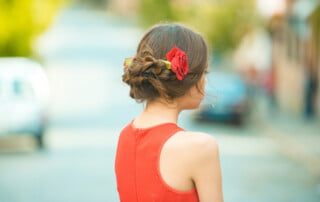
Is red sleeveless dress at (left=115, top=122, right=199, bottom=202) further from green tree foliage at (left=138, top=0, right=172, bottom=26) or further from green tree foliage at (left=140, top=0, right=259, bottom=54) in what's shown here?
green tree foliage at (left=138, top=0, right=172, bottom=26)

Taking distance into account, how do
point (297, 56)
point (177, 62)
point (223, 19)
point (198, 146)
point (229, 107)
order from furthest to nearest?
point (223, 19) < point (297, 56) < point (229, 107) < point (177, 62) < point (198, 146)

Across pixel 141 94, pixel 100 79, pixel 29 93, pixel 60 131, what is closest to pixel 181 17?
pixel 100 79

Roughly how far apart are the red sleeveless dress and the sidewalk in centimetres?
968

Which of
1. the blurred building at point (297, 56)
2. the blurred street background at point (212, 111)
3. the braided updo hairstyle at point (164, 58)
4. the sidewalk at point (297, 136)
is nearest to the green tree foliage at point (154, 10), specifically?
the blurred street background at point (212, 111)

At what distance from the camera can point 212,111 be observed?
790 inches

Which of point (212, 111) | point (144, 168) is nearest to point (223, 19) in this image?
point (212, 111)

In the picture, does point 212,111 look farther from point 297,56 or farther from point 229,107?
point 297,56

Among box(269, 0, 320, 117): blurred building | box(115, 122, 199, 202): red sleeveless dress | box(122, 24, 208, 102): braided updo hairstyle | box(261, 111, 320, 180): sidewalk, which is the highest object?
box(122, 24, 208, 102): braided updo hairstyle

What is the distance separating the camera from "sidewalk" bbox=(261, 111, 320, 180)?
13.3 metres

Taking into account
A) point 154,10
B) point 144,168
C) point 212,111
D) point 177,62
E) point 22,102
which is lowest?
point 212,111

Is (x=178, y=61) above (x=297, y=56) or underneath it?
above

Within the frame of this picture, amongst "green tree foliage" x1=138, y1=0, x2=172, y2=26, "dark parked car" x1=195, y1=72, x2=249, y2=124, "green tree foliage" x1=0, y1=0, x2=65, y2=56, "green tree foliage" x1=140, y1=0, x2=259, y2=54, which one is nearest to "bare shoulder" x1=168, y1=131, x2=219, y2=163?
"dark parked car" x1=195, y1=72, x2=249, y2=124

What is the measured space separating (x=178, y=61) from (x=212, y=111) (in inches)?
709

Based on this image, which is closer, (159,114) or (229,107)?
(159,114)
